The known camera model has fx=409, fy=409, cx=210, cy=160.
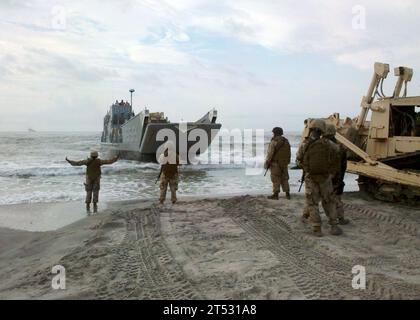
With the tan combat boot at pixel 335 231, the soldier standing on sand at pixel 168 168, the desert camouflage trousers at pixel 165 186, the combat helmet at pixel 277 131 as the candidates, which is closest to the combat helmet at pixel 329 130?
the tan combat boot at pixel 335 231

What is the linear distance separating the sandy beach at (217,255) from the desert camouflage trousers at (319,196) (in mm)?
291

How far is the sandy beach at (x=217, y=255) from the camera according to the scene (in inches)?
166

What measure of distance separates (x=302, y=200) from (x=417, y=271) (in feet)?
14.3

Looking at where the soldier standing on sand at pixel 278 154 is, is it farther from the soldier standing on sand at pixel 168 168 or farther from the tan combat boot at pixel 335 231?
the tan combat boot at pixel 335 231

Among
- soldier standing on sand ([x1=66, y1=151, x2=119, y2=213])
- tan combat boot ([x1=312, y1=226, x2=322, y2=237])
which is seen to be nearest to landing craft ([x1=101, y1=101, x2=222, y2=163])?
soldier standing on sand ([x1=66, y1=151, x2=119, y2=213])

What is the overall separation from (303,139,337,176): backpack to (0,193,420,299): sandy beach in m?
0.99

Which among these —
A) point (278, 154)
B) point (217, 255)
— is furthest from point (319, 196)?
point (278, 154)

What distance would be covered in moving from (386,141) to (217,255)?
5979 mm

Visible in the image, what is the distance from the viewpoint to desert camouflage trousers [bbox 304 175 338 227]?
20.3ft

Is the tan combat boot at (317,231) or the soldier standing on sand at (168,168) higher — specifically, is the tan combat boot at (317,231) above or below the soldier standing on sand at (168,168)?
below

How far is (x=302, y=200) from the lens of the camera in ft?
29.8
